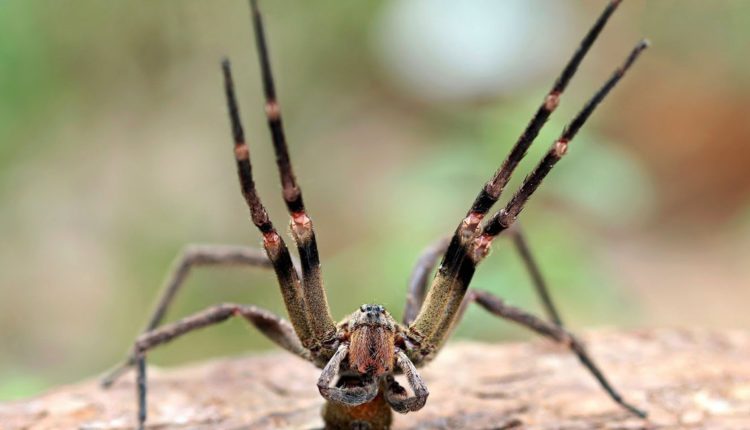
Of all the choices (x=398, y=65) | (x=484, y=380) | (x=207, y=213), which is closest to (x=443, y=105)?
(x=398, y=65)

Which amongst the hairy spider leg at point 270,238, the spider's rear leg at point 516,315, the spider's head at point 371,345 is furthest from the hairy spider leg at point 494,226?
the hairy spider leg at point 270,238

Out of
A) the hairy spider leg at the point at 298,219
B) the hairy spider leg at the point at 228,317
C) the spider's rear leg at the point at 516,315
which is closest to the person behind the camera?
the hairy spider leg at the point at 298,219

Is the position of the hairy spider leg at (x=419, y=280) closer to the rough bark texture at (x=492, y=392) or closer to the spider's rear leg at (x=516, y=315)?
the spider's rear leg at (x=516, y=315)

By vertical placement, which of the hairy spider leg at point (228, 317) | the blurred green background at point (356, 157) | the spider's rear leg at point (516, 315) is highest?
the blurred green background at point (356, 157)

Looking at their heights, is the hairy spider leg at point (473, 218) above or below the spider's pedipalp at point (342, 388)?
above

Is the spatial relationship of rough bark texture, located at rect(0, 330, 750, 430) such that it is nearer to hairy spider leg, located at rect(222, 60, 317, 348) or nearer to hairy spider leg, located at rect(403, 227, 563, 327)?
hairy spider leg, located at rect(403, 227, 563, 327)

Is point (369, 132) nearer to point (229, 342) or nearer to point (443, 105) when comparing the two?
point (443, 105)

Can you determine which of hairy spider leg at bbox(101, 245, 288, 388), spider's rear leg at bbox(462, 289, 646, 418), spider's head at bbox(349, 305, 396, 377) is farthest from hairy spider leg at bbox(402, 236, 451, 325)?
hairy spider leg at bbox(101, 245, 288, 388)

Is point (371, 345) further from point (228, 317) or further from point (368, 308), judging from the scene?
point (228, 317)
